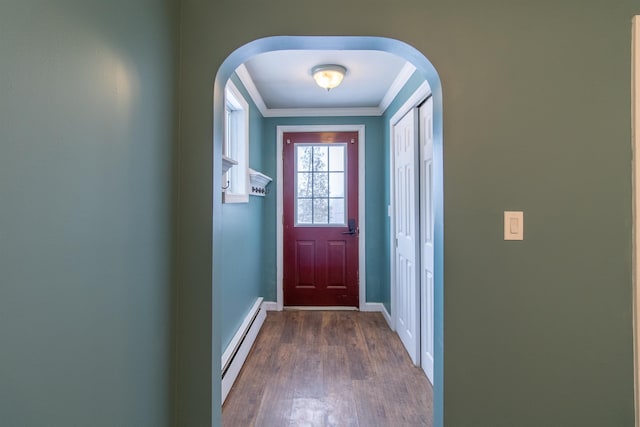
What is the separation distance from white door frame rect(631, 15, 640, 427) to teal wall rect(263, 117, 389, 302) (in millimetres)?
2512

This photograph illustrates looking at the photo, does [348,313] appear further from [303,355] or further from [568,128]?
[568,128]

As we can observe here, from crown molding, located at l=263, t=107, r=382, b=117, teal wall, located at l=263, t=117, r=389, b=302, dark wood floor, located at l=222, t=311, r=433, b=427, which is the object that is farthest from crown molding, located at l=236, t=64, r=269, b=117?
dark wood floor, located at l=222, t=311, r=433, b=427

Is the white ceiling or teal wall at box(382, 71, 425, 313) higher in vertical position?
the white ceiling

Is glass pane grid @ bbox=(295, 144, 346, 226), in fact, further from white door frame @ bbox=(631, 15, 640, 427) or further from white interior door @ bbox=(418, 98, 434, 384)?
white door frame @ bbox=(631, 15, 640, 427)

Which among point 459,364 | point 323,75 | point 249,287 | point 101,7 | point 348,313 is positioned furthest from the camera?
point 348,313

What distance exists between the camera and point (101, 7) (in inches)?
34.4

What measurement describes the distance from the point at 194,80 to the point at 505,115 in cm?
123

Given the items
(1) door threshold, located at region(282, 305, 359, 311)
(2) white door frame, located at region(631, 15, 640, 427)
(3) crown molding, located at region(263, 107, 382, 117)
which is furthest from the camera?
(1) door threshold, located at region(282, 305, 359, 311)

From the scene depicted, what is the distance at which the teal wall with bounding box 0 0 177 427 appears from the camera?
2.06ft

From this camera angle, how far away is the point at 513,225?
1319mm

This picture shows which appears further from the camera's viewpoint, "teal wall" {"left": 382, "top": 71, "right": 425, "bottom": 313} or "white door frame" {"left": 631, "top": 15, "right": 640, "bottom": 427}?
"teal wall" {"left": 382, "top": 71, "right": 425, "bottom": 313}

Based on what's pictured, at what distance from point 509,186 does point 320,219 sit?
2.66 metres

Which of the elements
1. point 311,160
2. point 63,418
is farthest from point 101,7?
point 311,160

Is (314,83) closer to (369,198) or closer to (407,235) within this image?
(369,198)
